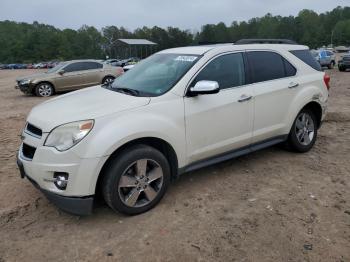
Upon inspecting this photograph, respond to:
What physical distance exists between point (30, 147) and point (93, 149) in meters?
0.79

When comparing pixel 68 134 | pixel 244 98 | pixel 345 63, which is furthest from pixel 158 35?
pixel 68 134

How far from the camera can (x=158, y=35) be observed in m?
109

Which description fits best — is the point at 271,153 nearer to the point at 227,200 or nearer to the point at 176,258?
the point at 227,200

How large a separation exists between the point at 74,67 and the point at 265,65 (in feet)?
36.3

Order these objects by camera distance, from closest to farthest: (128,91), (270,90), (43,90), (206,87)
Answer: (206,87)
(128,91)
(270,90)
(43,90)

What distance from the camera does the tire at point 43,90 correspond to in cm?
1388

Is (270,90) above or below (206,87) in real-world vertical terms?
below

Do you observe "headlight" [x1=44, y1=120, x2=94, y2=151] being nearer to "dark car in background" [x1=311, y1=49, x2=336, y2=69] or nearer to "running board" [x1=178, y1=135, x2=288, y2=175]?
"running board" [x1=178, y1=135, x2=288, y2=175]

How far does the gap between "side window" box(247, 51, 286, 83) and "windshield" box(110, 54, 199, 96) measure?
0.87 m

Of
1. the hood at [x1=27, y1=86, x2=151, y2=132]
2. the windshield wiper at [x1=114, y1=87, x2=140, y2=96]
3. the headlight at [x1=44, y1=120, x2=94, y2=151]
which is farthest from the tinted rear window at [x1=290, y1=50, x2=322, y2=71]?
the headlight at [x1=44, y1=120, x2=94, y2=151]

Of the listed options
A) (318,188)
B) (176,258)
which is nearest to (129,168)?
(176,258)

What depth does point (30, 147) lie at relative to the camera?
3.62 metres

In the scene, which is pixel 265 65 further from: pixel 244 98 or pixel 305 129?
pixel 305 129

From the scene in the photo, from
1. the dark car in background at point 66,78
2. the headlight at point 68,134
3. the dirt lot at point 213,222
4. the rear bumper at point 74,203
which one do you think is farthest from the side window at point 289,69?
the dark car in background at point 66,78
